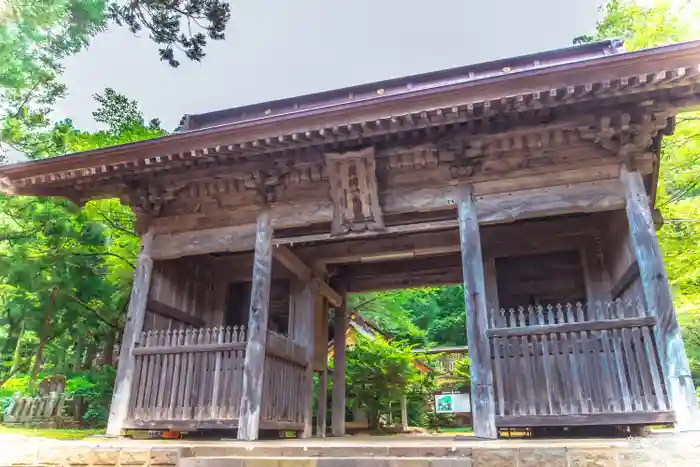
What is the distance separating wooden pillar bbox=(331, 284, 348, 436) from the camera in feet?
32.5

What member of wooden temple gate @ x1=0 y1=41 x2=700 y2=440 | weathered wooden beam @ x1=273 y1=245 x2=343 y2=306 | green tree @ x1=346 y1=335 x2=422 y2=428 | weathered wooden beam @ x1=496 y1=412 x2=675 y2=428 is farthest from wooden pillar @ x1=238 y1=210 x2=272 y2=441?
green tree @ x1=346 y1=335 x2=422 y2=428

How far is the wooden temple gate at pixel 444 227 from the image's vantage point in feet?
17.7

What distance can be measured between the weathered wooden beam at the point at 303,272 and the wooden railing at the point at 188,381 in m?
1.65

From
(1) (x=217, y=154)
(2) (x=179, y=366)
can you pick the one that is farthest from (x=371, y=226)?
(2) (x=179, y=366)

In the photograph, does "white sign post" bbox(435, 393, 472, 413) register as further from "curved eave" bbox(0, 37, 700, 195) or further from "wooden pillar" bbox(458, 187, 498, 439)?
"curved eave" bbox(0, 37, 700, 195)

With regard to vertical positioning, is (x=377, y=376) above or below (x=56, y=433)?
above

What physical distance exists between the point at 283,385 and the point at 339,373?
272 cm

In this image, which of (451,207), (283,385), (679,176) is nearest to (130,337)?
(283,385)

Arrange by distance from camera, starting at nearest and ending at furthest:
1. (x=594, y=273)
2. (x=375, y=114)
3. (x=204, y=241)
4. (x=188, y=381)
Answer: (x=375, y=114), (x=188, y=381), (x=204, y=241), (x=594, y=273)

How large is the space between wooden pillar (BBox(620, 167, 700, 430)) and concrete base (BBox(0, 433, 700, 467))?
43 cm

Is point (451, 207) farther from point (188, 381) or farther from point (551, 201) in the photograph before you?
point (188, 381)

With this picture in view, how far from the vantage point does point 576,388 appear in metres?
5.46

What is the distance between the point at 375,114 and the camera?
6012mm

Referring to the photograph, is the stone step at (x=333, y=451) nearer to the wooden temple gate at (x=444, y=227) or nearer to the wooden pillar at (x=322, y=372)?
the wooden temple gate at (x=444, y=227)
